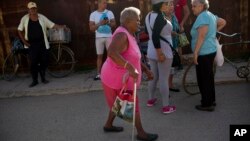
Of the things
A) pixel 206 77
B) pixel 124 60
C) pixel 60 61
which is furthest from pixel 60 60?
pixel 124 60

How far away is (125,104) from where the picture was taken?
441 centimetres

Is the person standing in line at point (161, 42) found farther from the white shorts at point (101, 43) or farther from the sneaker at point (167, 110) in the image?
the white shorts at point (101, 43)

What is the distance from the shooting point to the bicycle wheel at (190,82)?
21.1 ft

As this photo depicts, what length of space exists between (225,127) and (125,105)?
1.63 m

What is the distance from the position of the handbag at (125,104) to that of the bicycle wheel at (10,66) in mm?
4849

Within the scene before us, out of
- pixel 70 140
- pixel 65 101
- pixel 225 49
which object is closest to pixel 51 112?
pixel 65 101

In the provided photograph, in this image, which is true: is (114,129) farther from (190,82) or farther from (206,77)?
(190,82)

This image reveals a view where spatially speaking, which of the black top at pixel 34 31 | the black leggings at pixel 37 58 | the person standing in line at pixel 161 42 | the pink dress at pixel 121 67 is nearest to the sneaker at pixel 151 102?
the person standing in line at pixel 161 42

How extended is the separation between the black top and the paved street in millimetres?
1514

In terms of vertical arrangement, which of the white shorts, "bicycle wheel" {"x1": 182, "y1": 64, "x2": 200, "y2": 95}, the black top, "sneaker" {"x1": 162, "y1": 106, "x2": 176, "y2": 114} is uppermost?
the black top

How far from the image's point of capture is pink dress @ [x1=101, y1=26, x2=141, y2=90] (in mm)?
4371

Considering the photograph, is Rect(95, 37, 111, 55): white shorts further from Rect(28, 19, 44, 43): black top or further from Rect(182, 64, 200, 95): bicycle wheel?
Rect(182, 64, 200, 95): bicycle wheel

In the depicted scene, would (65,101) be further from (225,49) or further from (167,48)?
(225,49)

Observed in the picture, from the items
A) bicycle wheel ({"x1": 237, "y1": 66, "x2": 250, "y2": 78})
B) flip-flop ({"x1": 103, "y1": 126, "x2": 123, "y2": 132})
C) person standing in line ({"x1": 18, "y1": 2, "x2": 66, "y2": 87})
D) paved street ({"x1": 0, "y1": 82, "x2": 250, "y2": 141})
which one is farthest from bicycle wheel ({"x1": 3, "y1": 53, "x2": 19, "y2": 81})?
bicycle wheel ({"x1": 237, "y1": 66, "x2": 250, "y2": 78})
